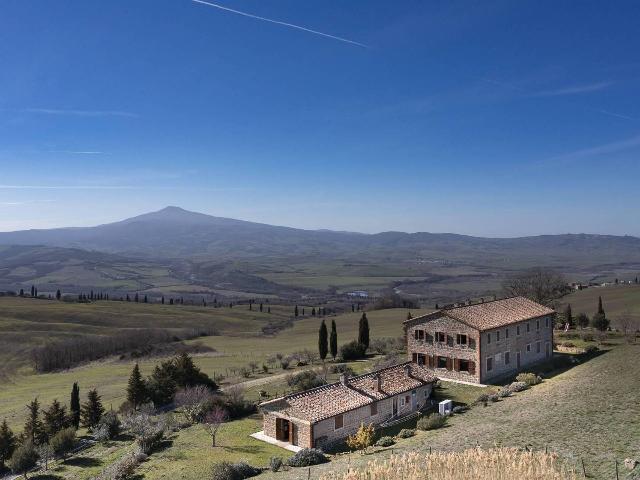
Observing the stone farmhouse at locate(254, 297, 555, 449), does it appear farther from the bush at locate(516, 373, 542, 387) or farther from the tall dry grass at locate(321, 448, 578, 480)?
the tall dry grass at locate(321, 448, 578, 480)

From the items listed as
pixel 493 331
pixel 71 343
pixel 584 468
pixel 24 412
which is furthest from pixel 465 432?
pixel 71 343

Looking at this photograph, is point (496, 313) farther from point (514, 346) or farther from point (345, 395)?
point (345, 395)

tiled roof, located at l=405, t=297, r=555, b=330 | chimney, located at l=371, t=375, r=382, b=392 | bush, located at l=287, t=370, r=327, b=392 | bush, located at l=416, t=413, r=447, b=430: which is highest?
tiled roof, located at l=405, t=297, r=555, b=330

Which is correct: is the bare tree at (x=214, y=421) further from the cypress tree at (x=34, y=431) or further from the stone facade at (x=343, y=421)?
the cypress tree at (x=34, y=431)

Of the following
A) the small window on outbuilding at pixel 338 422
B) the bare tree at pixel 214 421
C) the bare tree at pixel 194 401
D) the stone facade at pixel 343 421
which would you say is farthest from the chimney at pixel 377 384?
the bare tree at pixel 194 401

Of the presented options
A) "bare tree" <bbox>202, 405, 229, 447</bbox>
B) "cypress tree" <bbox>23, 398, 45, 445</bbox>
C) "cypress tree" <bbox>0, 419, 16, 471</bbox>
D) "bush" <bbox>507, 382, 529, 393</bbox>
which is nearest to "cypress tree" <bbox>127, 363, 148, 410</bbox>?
"cypress tree" <bbox>23, 398, 45, 445</bbox>

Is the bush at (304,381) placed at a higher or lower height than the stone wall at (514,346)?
lower
